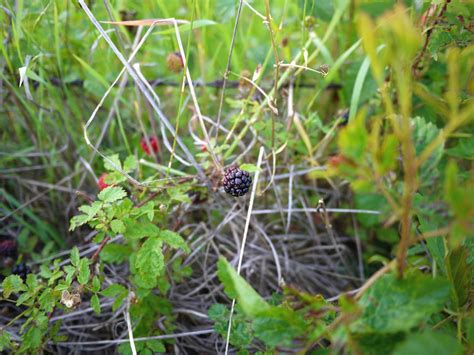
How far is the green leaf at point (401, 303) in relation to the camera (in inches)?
23.4

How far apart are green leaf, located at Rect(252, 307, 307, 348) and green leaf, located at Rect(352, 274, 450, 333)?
0.27 feet

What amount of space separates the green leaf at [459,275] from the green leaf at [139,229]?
0.59 meters

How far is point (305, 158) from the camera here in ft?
4.25

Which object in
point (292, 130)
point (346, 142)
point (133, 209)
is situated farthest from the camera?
point (292, 130)

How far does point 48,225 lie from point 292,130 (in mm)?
800

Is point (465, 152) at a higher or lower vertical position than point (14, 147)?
higher

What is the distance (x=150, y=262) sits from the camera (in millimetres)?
967

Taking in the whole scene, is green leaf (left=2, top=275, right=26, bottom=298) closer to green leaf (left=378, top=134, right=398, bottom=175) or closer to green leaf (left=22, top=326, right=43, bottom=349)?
green leaf (left=22, top=326, right=43, bottom=349)

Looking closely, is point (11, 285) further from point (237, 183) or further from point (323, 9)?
point (323, 9)

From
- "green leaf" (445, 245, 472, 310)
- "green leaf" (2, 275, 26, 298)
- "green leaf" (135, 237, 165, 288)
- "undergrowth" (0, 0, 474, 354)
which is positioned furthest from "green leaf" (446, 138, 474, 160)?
"green leaf" (2, 275, 26, 298)

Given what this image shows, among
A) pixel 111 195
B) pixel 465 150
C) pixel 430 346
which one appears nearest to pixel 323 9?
pixel 465 150

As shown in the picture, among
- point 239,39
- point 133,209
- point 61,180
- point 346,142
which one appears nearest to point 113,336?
point 133,209

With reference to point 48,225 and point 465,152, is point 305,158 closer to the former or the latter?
point 465,152

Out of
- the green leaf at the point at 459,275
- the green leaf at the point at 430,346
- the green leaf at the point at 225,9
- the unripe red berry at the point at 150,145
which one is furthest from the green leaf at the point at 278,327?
the green leaf at the point at 225,9
